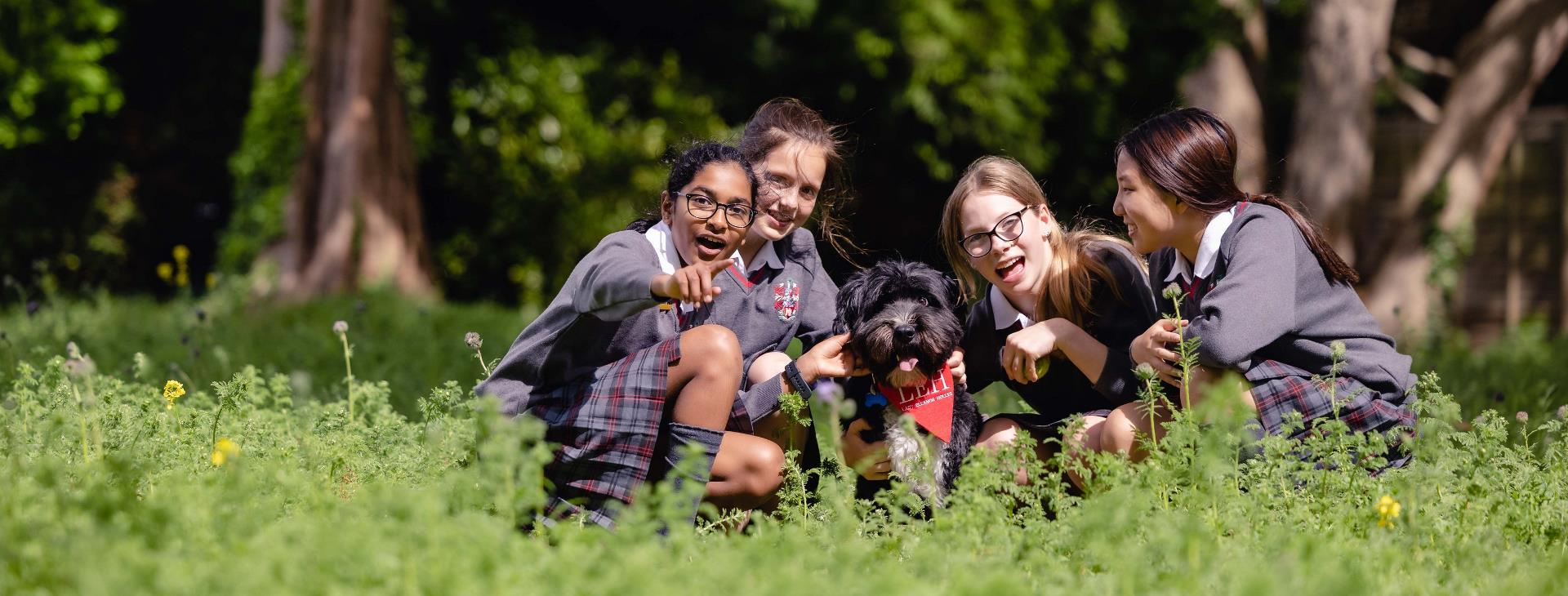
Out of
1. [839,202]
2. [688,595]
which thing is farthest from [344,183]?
[688,595]

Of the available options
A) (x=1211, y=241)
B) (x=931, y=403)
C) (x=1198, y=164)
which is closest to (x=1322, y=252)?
(x=1211, y=241)

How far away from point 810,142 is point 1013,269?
763 millimetres

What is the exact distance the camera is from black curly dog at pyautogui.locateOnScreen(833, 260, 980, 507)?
353 centimetres

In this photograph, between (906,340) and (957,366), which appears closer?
(906,340)

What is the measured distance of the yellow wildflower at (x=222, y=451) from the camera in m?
2.89

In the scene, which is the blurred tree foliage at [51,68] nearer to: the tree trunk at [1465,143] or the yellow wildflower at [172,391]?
the yellow wildflower at [172,391]

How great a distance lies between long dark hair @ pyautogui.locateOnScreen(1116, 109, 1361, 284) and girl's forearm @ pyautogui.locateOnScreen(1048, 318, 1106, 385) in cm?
47

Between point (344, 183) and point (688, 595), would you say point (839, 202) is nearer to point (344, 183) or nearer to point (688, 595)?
point (688, 595)

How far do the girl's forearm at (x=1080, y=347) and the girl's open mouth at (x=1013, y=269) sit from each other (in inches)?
8.9

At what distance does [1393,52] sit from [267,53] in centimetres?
903

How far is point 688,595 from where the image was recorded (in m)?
2.19

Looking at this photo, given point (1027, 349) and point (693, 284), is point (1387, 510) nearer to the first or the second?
point (1027, 349)

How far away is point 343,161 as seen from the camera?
9414 mm

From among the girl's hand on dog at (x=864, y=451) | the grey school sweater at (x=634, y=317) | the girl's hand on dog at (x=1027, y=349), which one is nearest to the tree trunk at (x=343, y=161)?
the grey school sweater at (x=634, y=317)
